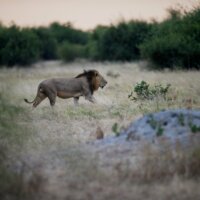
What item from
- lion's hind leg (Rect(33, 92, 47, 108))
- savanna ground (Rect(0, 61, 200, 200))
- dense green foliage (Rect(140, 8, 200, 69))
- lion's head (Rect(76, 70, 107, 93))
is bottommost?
savanna ground (Rect(0, 61, 200, 200))

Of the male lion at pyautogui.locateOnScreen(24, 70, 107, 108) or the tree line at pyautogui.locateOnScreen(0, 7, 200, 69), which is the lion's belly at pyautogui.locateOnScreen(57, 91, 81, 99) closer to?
the male lion at pyautogui.locateOnScreen(24, 70, 107, 108)

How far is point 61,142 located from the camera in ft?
31.7

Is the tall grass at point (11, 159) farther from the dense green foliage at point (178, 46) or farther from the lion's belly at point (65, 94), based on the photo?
the dense green foliage at point (178, 46)

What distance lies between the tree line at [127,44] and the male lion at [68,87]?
13022mm

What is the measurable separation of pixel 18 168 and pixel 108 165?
131 cm

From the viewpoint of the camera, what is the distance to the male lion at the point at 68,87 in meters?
14.8

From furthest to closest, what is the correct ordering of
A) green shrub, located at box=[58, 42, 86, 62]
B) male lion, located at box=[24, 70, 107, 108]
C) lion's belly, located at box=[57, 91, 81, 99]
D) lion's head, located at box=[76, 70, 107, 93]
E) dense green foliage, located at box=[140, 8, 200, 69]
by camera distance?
1. green shrub, located at box=[58, 42, 86, 62]
2. dense green foliage, located at box=[140, 8, 200, 69]
3. lion's head, located at box=[76, 70, 107, 93]
4. lion's belly, located at box=[57, 91, 81, 99]
5. male lion, located at box=[24, 70, 107, 108]

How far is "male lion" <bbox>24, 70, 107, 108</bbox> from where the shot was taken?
48.5 feet

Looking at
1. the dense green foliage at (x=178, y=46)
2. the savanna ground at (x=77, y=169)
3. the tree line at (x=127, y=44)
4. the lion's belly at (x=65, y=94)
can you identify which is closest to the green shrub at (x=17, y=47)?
the tree line at (x=127, y=44)

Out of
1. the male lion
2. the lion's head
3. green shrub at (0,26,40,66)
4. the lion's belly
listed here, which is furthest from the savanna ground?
green shrub at (0,26,40,66)

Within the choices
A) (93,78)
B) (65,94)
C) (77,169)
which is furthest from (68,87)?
(77,169)

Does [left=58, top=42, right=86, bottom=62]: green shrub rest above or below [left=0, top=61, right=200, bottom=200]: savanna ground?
above

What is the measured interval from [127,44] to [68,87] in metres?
29.8

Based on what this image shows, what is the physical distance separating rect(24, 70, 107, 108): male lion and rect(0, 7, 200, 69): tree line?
513 inches
